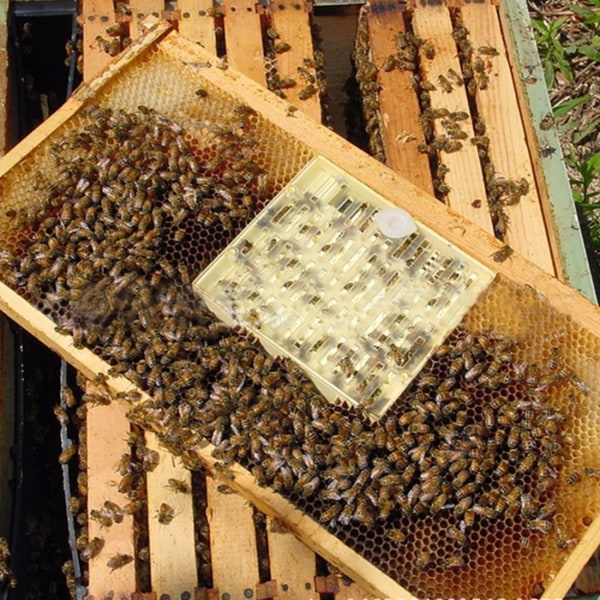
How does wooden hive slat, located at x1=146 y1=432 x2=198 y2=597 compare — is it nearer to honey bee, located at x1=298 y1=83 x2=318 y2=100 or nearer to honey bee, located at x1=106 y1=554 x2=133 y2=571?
honey bee, located at x1=106 y1=554 x2=133 y2=571

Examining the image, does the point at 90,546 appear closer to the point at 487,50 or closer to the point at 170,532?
the point at 170,532

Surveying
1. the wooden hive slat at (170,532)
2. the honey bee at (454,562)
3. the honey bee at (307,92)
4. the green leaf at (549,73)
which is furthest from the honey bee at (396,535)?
the green leaf at (549,73)

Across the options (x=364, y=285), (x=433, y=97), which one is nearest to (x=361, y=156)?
(x=364, y=285)

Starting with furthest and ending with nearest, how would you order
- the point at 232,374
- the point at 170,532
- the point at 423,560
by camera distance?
1. the point at 170,532
2. the point at 232,374
3. the point at 423,560

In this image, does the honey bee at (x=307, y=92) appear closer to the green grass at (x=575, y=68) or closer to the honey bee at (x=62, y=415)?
the honey bee at (x=62, y=415)

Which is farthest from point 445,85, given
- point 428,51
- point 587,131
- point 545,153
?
point 587,131
